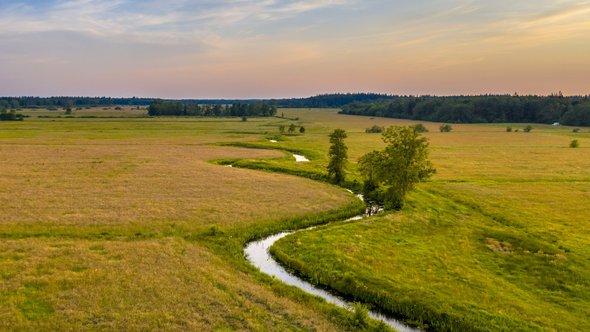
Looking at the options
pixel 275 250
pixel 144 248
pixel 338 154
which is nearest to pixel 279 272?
pixel 275 250

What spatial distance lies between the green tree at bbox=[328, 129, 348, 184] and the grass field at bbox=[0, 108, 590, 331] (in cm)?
390

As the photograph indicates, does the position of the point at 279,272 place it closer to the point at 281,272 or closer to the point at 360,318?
the point at 281,272

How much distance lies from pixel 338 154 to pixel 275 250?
29.6m

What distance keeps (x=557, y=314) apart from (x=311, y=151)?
77381 millimetres

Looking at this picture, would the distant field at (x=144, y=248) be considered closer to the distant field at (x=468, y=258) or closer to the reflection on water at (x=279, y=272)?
the reflection on water at (x=279, y=272)

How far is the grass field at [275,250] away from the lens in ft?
72.8

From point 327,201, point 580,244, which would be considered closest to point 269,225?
point 327,201

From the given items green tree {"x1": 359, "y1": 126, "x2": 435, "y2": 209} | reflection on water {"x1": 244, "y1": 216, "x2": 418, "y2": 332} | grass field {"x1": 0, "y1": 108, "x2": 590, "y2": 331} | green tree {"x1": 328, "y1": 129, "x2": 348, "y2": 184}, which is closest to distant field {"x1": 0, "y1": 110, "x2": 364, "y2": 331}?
grass field {"x1": 0, "y1": 108, "x2": 590, "y2": 331}

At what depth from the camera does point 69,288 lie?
942 inches

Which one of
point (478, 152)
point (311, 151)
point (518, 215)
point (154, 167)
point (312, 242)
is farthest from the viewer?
point (478, 152)

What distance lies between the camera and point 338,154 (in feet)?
195

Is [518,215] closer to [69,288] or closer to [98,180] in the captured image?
[69,288]

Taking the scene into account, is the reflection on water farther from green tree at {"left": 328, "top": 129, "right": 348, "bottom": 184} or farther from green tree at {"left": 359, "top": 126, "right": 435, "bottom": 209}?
green tree at {"left": 328, "top": 129, "right": 348, "bottom": 184}

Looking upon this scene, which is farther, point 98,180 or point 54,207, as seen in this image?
point 98,180
